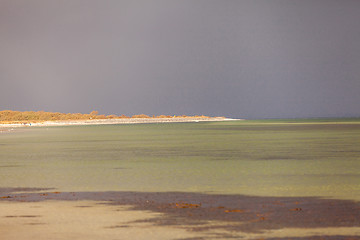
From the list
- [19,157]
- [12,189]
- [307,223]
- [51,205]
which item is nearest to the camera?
[307,223]

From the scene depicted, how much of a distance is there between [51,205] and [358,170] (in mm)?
10654

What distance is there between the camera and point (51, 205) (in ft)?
37.6

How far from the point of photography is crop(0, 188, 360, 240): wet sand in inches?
338

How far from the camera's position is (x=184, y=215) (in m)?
10.1

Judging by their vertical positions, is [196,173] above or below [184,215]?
above

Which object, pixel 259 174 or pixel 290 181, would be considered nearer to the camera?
pixel 290 181

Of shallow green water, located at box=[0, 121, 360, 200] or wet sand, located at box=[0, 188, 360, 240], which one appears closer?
wet sand, located at box=[0, 188, 360, 240]

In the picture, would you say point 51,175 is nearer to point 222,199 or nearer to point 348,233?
point 222,199

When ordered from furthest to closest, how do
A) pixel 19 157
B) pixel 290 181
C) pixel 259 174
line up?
pixel 19 157 < pixel 259 174 < pixel 290 181

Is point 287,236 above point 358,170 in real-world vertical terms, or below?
below

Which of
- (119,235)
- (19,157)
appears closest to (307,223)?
(119,235)

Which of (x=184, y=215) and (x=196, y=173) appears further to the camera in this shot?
(x=196, y=173)

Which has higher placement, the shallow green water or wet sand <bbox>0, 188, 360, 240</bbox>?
the shallow green water

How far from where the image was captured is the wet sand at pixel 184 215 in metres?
8.58
